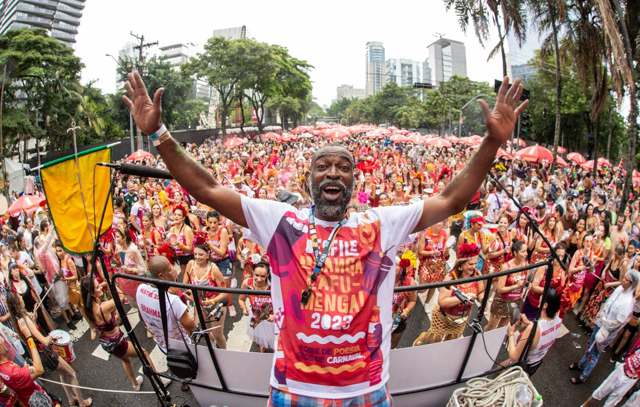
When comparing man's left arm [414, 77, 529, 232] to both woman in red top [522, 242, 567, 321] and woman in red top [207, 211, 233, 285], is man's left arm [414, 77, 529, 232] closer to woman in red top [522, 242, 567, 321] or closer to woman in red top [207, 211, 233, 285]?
woman in red top [522, 242, 567, 321]

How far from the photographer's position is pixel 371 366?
1.83m

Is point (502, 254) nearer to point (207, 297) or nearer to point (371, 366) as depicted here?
point (207, 297)

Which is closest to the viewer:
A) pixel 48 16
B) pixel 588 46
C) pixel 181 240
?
pixel 181 240

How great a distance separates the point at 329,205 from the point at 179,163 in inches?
27.2

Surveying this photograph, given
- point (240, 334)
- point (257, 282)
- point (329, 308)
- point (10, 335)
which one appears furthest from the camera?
point (240, 334)

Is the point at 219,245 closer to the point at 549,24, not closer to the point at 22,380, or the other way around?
the point at 22,380

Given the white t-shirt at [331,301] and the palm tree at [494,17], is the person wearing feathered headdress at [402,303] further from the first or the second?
the palm tree at [494,17]

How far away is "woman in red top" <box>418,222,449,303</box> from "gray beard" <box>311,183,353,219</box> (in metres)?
4.88

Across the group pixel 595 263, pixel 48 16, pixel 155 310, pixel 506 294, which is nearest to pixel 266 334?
pixel 155 310

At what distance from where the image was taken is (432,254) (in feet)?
21.5

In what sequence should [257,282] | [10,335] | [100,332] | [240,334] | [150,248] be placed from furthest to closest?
[150,248]
[240,334]
[257,282]
[100,332]
[10,335]

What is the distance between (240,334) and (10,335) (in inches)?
117

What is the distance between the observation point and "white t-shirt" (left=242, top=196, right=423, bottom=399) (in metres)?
1.75

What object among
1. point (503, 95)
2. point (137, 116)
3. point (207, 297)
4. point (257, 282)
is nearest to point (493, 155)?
point (503, 95)
